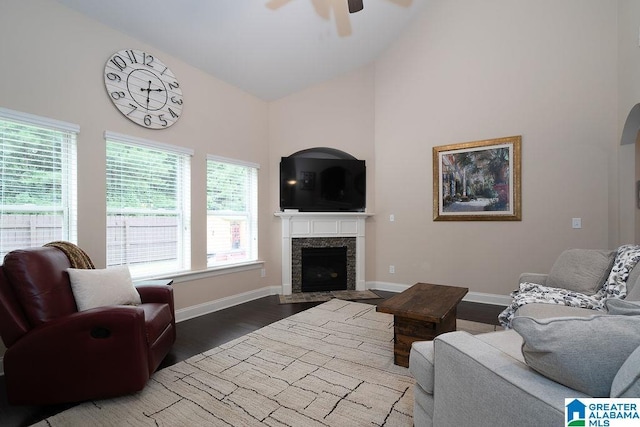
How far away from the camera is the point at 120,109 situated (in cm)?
294

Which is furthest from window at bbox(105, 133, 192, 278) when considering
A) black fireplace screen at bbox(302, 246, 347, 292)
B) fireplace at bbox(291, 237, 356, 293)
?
black fireplace screen at bbox(302, 246, 347, 292)

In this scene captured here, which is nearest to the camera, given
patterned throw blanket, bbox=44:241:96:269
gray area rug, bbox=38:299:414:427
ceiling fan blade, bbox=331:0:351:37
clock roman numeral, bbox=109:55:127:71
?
gray area rug, bbox=38:299:414:427

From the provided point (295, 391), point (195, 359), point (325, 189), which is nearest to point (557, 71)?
point (325, 189)

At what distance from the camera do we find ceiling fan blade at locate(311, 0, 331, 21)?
11.3 ft

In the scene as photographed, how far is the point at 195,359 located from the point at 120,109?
248 cm

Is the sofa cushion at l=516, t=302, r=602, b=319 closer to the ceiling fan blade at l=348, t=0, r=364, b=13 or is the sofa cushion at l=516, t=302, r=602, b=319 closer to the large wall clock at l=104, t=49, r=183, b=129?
the ceiling fan blade at l=348, t=0, r=364, b=13

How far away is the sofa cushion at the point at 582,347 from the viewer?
868 millimetres

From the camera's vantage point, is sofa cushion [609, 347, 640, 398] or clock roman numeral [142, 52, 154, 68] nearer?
sofa cushion [609, 347, 640, 398]

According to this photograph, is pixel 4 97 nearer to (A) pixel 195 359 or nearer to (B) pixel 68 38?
(B) pixel 68 38

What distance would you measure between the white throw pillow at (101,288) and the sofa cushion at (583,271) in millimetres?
3650

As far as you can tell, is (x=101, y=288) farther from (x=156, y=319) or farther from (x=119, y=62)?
(x=119, y=62)

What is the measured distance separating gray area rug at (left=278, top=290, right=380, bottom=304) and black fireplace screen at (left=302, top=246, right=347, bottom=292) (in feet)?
0.47

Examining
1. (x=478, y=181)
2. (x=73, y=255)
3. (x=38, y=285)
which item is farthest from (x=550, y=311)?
(x=73, y=255)

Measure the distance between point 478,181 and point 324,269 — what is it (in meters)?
2.63
